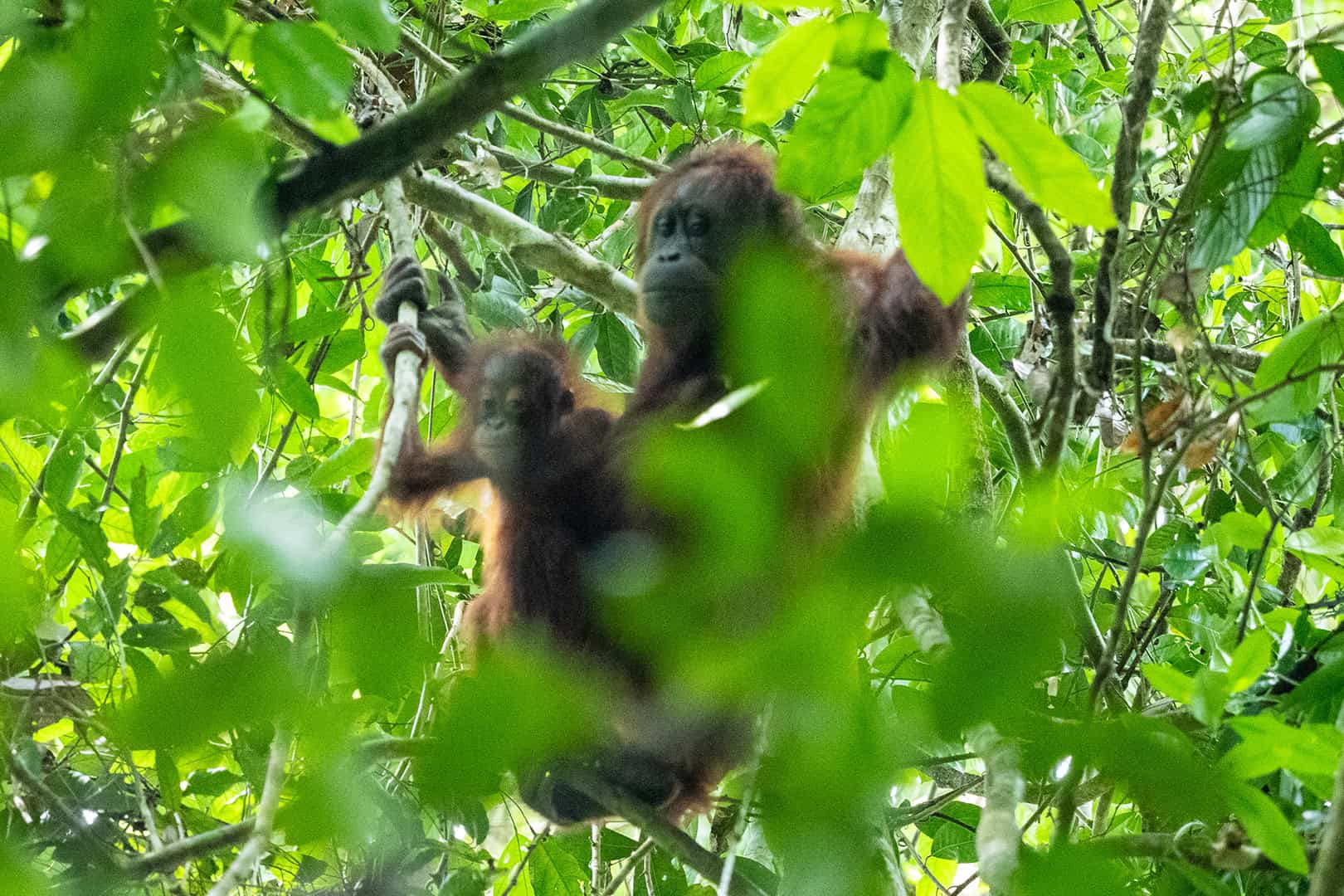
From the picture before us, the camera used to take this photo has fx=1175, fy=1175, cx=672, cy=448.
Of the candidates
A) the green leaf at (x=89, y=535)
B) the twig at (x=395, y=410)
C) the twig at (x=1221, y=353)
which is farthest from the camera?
the twig at (x=1221, y=353)

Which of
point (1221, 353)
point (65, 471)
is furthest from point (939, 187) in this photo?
point (1221, 353)

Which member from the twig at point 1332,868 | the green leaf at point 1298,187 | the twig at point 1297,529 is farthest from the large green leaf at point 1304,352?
the twig at point 1332,868

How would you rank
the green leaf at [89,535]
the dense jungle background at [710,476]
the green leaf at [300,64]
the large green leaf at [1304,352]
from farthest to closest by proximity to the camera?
1. the large green leaf at [1304,352]
2. the green leaf at [89,535]
3. the green leaf at [300,64]
4. the dense jungle background at [710,476]

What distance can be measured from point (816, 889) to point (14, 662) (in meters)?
2.39

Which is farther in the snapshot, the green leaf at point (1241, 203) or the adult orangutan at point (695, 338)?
the adult orangutan at point (695, 338)

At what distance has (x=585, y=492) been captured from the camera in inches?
135

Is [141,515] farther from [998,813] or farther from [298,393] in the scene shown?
[998,813]

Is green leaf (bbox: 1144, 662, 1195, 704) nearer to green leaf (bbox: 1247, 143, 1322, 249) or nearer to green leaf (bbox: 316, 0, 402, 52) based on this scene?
green leaf (bbox: 1247, 143, 1322, 249)

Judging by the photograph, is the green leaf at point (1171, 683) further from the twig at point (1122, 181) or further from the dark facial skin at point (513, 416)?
the dark facial skin at point (513, 416)

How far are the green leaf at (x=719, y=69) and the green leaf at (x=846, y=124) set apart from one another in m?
2.11

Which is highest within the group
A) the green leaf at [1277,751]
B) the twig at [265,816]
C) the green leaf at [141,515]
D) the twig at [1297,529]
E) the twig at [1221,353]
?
the twig at [265,816]

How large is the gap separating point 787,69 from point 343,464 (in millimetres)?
1852

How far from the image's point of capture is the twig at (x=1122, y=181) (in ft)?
6.17

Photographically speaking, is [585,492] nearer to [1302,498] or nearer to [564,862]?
[564,862]
